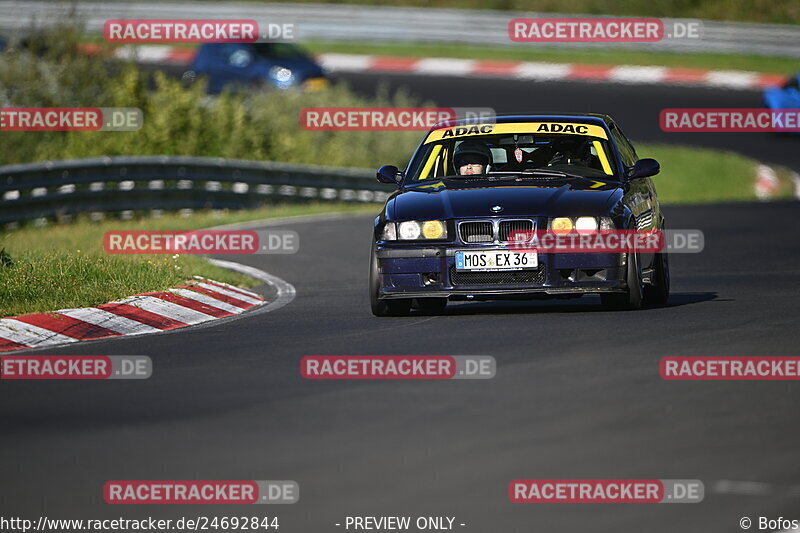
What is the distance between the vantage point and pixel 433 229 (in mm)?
10617

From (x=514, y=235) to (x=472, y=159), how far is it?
59.3 inches

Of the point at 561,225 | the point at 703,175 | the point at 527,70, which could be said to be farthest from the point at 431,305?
the point at 527,70

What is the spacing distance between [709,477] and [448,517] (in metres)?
1.07

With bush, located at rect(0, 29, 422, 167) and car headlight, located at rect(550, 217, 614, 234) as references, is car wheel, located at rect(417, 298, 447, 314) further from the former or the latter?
bush, located at rect(0, 29, 422, 167)

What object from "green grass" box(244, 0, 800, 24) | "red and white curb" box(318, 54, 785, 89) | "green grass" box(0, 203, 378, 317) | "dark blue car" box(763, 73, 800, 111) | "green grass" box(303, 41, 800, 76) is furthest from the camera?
"green grass" box(244, 0, 800, 24)

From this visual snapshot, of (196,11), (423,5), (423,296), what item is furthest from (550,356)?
(423,5)

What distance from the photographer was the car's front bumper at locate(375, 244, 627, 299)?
1042 centimetres

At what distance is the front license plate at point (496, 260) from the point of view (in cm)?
1045

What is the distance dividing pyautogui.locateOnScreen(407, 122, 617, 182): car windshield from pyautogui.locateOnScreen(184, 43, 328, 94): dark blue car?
22.9 m

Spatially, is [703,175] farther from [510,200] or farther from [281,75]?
[510,200]

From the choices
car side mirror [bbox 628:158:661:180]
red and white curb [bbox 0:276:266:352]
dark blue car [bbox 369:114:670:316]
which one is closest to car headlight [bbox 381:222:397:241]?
dark blue car [bbox 369:114:670:316]

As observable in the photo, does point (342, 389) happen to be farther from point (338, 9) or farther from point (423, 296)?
point (338, 9)

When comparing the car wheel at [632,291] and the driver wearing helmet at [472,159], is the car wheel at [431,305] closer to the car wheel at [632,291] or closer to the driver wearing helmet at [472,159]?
the driver wearing helmet at [472,159]

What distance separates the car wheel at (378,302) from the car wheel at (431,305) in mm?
420
